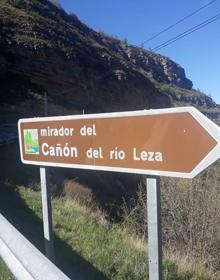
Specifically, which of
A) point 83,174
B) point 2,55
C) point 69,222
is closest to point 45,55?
point 2,55

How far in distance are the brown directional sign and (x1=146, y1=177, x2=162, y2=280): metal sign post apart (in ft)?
0.35

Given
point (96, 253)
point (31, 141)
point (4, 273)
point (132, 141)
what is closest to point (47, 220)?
point (4, 273)

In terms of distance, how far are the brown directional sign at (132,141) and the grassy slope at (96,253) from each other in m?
1.31

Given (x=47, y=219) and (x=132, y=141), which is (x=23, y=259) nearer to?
(x=47, y=219)

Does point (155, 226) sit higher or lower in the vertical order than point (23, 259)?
higher

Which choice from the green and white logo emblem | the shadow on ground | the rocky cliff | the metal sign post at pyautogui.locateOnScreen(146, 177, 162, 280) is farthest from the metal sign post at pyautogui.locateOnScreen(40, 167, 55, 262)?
the rocky cliff

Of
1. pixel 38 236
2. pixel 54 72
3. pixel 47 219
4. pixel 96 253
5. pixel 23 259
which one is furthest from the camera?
pixel 54 72

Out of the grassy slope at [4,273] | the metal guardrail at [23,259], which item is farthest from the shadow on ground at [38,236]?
the metal guardrail at [23,259]

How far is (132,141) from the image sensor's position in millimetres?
2760

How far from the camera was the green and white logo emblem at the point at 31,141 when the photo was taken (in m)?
3.81

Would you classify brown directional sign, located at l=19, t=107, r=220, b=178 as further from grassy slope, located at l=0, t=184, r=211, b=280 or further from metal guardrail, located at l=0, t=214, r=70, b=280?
grassy slope, located at l=0, t=184, r=211, b=280

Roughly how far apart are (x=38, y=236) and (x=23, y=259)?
8.84 ft

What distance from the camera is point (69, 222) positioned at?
246 inches

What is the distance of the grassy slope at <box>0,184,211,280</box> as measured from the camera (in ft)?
13.8
